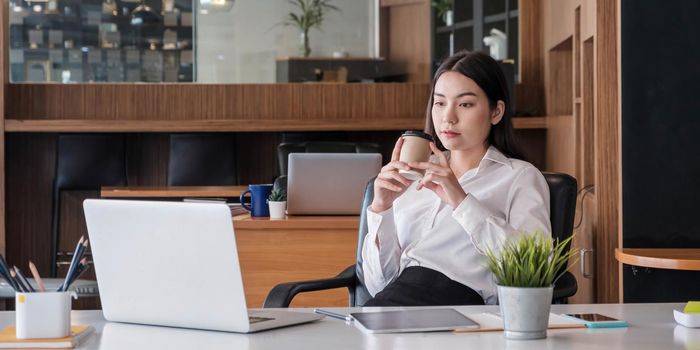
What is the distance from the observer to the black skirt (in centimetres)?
226

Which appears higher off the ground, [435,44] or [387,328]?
[435,44]

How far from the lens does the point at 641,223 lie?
3.08 metres

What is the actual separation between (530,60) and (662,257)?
3.59 meters

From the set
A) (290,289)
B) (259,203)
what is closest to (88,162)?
(259,203)

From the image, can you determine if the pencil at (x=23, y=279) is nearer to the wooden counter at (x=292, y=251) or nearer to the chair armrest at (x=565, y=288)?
the chair armrest at (x=565, y=288)

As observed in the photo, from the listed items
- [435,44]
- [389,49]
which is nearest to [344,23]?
[389,49]

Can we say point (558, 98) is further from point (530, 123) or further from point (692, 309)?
point (692, 309)

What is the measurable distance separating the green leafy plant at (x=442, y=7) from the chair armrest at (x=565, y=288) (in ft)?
17.3

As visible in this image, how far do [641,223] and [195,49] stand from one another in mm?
4952

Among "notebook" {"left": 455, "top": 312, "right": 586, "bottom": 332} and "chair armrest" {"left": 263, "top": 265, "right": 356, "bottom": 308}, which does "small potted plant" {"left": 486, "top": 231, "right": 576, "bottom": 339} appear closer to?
"notebook" {"left": 455, "top": 312, "right": 586, "bottom": 332}

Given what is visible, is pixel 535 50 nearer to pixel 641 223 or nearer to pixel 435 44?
pixel 435 44

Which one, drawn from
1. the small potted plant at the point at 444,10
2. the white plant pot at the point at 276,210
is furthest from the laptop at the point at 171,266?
the small potted plant at the point at 444,10

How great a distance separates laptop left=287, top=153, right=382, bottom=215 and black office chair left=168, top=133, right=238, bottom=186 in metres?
2.63

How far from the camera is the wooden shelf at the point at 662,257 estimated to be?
2.82m
